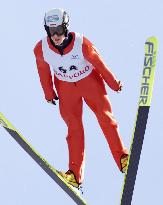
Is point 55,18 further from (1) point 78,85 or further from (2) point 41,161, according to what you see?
(2) point 41,161

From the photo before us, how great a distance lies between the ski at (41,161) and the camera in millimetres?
Answer: 12820

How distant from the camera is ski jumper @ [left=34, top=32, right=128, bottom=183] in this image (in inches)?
513

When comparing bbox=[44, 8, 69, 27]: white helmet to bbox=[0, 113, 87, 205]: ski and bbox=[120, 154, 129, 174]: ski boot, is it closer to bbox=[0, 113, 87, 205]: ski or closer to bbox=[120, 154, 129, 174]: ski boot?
bbox=[0, 113, 87, 205]: ski

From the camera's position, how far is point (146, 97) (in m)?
12.1

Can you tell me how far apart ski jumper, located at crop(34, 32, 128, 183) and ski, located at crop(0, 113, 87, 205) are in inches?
15.5

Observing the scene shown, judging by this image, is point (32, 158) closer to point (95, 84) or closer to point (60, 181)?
point (60, 181)

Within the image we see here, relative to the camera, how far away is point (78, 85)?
43.9 ft

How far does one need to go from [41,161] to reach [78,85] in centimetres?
140

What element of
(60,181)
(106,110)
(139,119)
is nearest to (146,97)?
(139,119)

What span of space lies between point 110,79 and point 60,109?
1125mm

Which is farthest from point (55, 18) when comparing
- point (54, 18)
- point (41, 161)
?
point (41, 161)

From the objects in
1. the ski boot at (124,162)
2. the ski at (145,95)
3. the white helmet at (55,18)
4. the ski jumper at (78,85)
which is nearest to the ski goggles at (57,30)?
the white helmet at (55,18)

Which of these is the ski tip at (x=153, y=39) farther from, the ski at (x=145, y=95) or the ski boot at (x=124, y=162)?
the ski boot at (x=124, y=162)

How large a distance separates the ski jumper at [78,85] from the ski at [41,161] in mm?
395
